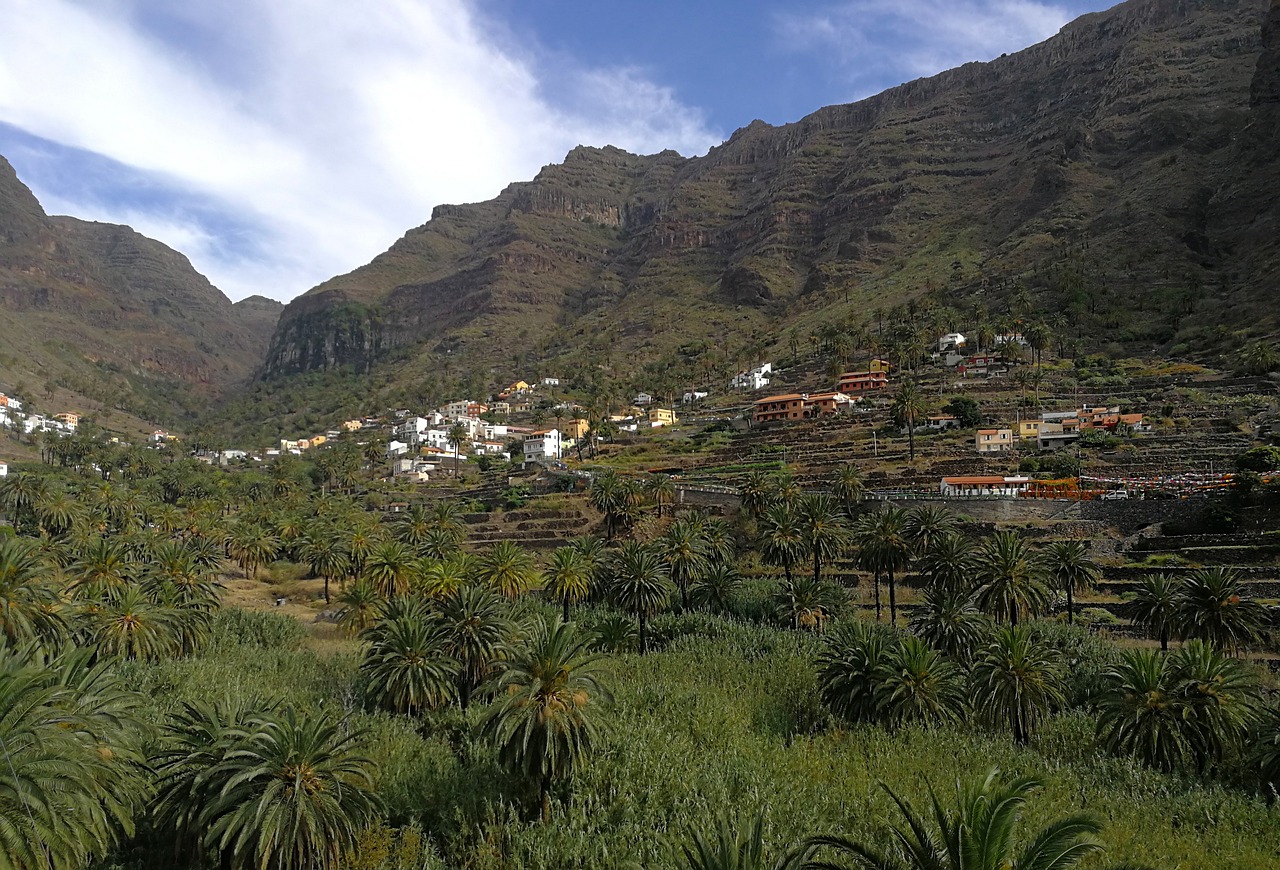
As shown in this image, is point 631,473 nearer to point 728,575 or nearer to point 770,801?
point 728,575

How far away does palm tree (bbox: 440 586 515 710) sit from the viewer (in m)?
32.1

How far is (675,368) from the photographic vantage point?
184m

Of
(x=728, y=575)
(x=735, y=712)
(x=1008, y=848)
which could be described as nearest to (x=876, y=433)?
(x=728, y=575)

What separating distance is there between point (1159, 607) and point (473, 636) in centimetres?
3547

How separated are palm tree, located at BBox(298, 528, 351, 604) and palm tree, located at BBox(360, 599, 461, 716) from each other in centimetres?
3243

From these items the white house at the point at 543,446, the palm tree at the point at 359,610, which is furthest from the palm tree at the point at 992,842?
the white house at the point at 543,446

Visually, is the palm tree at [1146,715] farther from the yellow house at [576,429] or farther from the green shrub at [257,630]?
the yellow house at [576,429]

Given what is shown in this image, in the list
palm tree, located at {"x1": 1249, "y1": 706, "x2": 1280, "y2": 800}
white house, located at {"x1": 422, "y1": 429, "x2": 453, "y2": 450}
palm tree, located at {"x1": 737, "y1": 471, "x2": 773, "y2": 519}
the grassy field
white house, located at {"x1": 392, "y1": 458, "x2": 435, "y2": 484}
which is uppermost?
white house, located at {"x1": 422, "y1": 429, "x2": 453, "y2": 450}

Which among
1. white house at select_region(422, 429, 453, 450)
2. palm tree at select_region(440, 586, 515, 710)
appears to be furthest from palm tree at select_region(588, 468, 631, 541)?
white house at select_region(422, 429, 453, 450)

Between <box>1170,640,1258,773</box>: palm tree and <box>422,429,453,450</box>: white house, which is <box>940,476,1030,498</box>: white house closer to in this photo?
<box>1170,640,1258,773</box>: palm tree

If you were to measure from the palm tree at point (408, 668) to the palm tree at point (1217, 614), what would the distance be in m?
35.3

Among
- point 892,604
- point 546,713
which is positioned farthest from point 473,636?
point 892,604

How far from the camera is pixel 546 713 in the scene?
19.9m

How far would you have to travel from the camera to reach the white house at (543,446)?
397 feet
